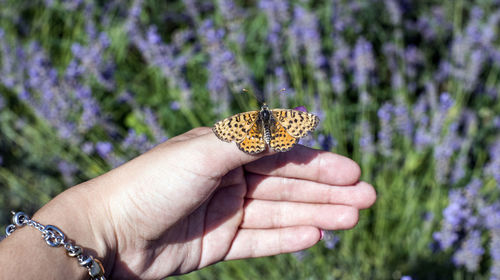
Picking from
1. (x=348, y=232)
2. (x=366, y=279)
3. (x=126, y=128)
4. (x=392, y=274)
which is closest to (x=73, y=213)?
(x=348, y=232)

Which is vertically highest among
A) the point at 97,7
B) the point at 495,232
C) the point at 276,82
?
the point at 97,7

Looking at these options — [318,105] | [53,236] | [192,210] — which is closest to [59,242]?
[53,236]

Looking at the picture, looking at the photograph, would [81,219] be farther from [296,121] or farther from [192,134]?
[296,121]

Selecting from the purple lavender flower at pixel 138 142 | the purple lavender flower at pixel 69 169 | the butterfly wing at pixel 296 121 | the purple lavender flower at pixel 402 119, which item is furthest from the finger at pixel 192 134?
the purple lavender flower at pixel 69 169

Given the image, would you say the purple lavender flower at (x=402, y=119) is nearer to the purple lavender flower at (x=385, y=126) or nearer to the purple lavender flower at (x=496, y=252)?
the purple lavender flower at (x=385, y=126)

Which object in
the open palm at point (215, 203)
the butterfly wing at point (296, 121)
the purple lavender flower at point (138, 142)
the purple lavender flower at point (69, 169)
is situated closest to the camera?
the butterfly wing at point (296, 121)

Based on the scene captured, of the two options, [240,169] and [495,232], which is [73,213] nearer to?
[240,169]

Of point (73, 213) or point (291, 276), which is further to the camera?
point (291, 276)
